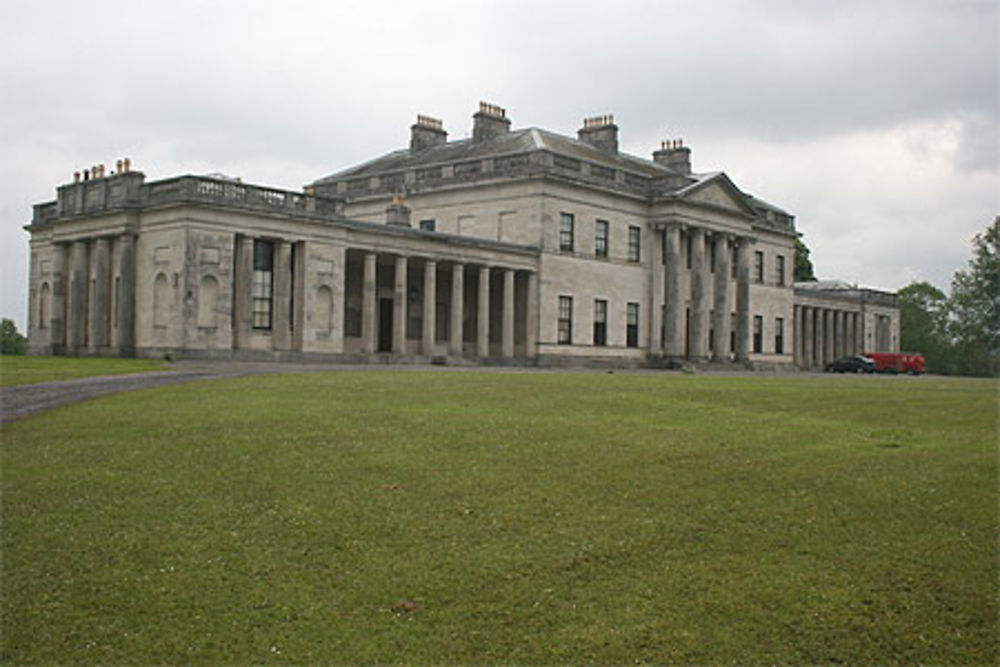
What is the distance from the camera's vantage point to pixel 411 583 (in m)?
9.69

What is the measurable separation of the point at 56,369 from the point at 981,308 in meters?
89.8

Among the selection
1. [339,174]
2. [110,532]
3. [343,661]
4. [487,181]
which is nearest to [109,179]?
[487,181]

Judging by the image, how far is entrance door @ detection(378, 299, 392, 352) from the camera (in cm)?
5619

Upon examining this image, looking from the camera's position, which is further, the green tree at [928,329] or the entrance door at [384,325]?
the green tree at [928,329]

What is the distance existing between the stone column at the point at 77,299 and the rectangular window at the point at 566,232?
84.6ft

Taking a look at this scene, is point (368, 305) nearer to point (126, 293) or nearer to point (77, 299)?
point (126, 293)

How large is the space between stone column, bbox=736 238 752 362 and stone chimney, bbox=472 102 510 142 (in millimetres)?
19428

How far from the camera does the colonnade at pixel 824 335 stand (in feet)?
294

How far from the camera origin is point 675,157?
7625cm

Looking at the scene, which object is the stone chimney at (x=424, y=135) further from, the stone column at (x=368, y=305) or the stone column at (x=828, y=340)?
the stone column at (x=828, y=340)

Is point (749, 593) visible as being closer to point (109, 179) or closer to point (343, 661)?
point (343, 661)

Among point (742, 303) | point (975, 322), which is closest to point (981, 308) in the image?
point (975, 322)

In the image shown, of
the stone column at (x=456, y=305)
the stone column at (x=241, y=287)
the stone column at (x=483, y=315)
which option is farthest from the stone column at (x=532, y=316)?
the stone column at (x=241, y=287)

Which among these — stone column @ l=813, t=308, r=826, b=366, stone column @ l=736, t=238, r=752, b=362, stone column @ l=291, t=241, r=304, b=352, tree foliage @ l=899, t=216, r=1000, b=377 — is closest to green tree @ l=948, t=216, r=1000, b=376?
tree foliage @ l=899, t=216, r=1000, b=377
